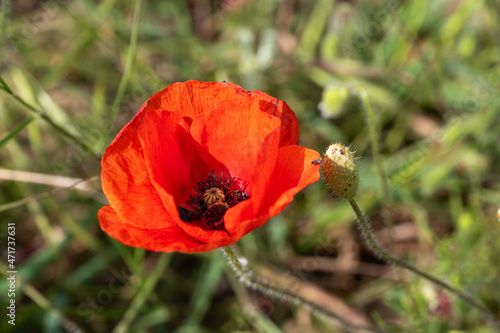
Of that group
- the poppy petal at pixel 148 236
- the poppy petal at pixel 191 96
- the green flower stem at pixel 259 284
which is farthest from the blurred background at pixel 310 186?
the poppy petal at pixel 148 236

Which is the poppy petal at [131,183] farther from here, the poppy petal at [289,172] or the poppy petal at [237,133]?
the poppy petal at [289,172]

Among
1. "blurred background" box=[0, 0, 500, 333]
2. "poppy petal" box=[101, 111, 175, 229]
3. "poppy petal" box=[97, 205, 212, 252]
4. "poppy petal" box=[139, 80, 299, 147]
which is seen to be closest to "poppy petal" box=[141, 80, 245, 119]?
"poppy petal" box=[139, 80, 299, 147]

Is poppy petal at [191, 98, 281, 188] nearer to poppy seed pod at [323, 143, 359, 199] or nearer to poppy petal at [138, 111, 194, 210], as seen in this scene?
poppy petal at [138, 111, 194, 210]

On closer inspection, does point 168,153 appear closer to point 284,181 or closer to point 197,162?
point 197,162

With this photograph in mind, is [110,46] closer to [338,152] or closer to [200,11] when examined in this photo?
[200,11]

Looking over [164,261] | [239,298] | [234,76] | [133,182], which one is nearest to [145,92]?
[234,76]

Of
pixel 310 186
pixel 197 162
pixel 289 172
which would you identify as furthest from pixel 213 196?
pixel 310 186
